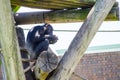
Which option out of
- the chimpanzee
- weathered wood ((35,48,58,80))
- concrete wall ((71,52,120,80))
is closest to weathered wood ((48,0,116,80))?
weathered wood ((35,48,58,80))

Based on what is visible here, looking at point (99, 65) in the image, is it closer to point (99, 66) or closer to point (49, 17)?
point (99, 66)

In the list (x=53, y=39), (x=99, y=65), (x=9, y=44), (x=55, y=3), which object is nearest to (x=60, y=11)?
(x=55, y=3)

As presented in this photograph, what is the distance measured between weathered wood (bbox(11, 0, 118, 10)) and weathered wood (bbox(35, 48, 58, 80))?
0.51 meters

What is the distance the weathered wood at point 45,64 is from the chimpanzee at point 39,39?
0.15 metres

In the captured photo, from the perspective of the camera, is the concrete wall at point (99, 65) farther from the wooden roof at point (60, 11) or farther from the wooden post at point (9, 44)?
the wooden post at point (9, 44)

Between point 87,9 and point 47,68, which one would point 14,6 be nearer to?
point 87,9

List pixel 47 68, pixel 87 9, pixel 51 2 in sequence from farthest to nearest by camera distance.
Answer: pixel 87 9, pixel 51 2, pixel 47 68

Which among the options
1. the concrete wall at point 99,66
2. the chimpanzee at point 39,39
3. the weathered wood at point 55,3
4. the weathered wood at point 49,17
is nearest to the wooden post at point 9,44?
the chimpanzee at point 39,39

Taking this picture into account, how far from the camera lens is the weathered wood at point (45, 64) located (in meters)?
2.48

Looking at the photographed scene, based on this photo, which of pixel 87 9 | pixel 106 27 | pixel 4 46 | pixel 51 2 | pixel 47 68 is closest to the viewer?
pixel 4 46

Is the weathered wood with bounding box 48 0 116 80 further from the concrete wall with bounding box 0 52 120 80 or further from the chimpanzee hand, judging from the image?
the concrete wall with bounding box 0 52 120 80

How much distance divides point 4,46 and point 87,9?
1.15 meters

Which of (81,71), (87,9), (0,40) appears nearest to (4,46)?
(0,40)

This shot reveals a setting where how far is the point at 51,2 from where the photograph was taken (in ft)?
9.31
